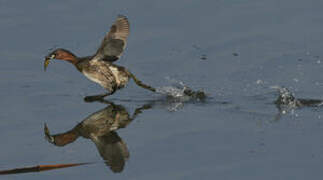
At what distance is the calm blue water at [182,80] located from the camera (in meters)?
8.50

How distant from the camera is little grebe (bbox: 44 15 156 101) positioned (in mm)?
11117

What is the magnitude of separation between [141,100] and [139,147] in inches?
87.5

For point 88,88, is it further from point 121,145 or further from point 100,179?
point 100,179

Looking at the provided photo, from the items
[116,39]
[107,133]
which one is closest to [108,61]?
[116,39]

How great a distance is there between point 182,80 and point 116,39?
1.12 metres

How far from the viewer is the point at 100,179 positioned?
8047 mm

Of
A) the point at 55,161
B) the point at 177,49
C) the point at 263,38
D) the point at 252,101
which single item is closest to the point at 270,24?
the point at 263,38

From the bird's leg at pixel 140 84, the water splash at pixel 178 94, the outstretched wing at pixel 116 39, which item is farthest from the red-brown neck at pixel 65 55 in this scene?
the water splash at pixel 178 94

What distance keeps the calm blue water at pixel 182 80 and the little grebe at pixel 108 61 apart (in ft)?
0.70

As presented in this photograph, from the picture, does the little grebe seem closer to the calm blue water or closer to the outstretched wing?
the outstretched wing

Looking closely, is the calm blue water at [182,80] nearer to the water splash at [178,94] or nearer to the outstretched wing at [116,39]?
the water splash at [178,94]

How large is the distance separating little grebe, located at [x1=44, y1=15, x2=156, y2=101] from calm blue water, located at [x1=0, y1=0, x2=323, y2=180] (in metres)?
0.21

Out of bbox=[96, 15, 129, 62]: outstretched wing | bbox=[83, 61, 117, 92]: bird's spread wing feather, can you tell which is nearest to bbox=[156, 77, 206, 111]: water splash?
bbox=[83, 61, 117, 92]: bird's spread wing feather

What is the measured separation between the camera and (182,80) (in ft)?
38.3
